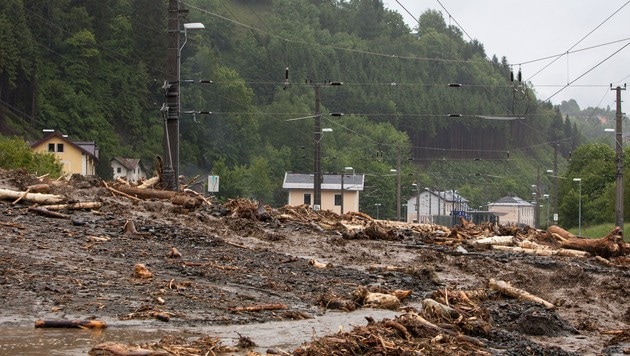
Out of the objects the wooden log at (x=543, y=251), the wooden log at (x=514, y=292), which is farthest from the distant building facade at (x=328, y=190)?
the wooden log at (x=514, y=292)

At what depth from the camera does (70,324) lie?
11.0 m

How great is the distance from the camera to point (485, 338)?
12711mm

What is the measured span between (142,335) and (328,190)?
3534 inches

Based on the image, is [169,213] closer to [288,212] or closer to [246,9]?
[288,212]

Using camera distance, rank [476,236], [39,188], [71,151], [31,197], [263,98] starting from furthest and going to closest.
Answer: [263,98], [71,151], [476,236], [39,188], [31,197]

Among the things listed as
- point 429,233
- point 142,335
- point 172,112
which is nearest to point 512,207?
point 429,233

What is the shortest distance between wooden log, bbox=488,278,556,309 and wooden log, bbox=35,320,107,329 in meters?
7.64

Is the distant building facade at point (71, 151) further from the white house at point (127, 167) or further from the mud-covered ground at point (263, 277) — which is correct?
the mud-covered ground at point (263, 277)

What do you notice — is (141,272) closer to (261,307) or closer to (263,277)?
(261,307)

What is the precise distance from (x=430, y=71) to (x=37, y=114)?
82.4 meters

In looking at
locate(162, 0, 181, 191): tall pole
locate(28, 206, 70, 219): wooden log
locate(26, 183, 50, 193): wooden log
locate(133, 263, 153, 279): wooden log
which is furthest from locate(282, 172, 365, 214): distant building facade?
locate(133, 263, 153, 279): wooden log

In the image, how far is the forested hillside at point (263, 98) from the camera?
85.3 m

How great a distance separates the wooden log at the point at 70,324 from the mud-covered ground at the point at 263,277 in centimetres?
21

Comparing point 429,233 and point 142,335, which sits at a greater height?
point 429,233
